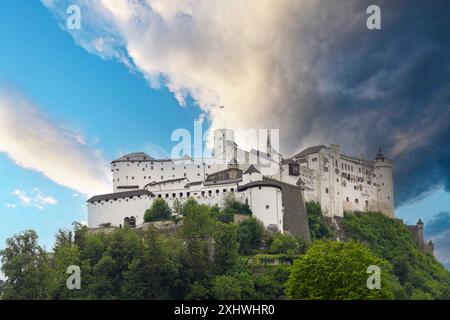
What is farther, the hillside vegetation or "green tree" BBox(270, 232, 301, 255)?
"green tree" BBox(270, 232, 301, 255)

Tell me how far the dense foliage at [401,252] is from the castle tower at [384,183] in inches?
82.6

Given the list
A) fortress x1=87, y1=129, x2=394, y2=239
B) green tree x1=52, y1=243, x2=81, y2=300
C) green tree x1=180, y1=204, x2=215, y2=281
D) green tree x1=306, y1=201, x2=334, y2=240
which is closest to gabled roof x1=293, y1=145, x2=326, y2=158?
fortress x1=87, y1=129, x2=394, y2=239

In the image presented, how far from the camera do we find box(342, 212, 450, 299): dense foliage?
74312mm

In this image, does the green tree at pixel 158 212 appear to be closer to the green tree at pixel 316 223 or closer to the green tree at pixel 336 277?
the green tree at pixel 316 223

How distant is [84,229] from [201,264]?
12.0 m

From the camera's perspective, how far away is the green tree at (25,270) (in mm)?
49250

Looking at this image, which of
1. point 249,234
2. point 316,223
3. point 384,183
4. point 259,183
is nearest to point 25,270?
point 249,234

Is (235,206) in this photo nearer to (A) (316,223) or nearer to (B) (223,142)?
(A) (316,223)

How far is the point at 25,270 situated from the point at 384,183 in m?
53.5

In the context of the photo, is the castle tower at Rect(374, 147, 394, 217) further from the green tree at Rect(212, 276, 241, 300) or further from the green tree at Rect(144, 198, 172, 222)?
the green tree at Rect(212, 276, 241, 300)

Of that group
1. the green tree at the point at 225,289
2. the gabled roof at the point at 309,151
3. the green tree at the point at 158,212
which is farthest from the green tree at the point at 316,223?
the green tree at the point at 225,289

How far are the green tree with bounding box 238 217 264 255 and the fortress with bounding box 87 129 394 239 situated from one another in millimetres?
2693

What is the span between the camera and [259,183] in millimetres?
67750

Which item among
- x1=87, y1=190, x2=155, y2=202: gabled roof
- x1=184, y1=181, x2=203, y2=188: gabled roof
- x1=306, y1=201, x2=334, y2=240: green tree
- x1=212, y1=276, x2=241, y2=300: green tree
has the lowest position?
x1=212, y1=276, x2=241, y2=300: green tree
